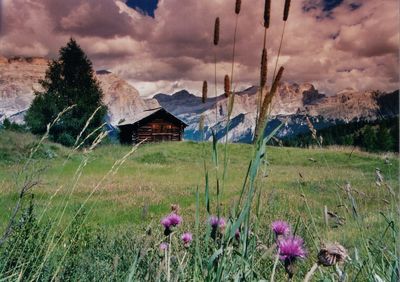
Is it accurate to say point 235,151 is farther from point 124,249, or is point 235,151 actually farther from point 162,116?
point 124,249

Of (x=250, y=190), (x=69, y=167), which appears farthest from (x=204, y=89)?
(x=69, y=167)

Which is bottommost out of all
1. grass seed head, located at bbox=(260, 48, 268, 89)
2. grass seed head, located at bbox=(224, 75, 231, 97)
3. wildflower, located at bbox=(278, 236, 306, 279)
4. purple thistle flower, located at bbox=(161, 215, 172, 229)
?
purple thistle flower, located at bbox=(161, 215, 172, 229)

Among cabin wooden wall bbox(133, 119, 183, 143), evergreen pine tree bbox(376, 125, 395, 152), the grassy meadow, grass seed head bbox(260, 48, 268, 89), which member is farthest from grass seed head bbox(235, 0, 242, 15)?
evergreen pine tree bbox(376, 125, 395, 152)

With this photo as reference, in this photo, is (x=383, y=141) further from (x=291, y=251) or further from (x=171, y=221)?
(x=291, y=251)

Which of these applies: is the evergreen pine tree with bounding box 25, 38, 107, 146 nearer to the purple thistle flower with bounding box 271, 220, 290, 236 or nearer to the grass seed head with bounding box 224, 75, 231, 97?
the purple thistle flower with bounding box 271, 220, 290, 236

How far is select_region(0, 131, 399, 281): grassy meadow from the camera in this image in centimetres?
269

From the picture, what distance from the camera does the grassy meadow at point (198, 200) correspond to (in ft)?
8.83

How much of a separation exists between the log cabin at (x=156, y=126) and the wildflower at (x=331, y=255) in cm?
5064

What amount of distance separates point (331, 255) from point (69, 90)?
48.1 m

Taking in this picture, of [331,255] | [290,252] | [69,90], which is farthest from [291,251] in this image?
[69,90]

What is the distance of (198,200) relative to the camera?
201cm

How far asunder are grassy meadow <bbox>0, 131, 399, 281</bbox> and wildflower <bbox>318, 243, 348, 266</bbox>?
18 centimetres

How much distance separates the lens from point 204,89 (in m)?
1.89

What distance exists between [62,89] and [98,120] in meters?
6.07
